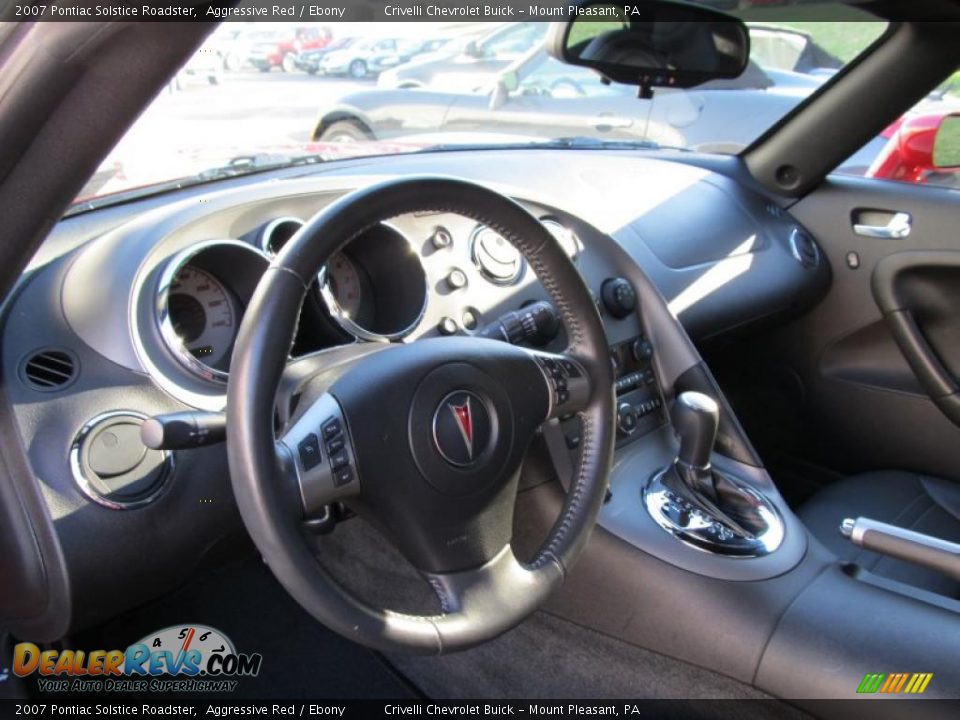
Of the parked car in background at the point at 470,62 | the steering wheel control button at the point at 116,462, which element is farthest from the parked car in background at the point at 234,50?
the steering wheel control button at the point at 116,462

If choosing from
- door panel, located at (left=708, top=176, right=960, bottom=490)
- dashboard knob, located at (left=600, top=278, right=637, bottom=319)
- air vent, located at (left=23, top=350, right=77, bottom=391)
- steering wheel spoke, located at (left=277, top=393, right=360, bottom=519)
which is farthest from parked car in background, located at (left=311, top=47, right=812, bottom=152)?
steering wheel spoke, located at (left=277, top=393, right=360, bottom=519)

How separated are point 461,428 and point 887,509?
1.45m

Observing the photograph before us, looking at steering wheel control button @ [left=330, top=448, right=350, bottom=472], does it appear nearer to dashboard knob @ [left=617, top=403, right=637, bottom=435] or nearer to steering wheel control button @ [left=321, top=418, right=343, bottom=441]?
steering wheel control button @ [left=321, top=418, right=343, bottom=441]

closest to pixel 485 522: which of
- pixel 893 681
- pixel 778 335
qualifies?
pixel 893 681

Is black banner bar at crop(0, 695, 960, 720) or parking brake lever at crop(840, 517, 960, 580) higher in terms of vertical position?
parking brake lever at crop(840, 517, 960, 580)

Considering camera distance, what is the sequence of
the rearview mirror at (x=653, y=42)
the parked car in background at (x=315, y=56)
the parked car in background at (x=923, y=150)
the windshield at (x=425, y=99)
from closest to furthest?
the windshield at (x=425, y=99) → the rearview mirror at (x=653, y=42) → the parked car in background at (x=315, y=56) → the parked car in background at (x=923, y=150)

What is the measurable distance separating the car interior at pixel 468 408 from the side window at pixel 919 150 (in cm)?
9

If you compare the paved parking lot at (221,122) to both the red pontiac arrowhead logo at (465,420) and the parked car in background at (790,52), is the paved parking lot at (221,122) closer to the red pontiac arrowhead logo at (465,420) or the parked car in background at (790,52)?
the red pontiac arrowhead logo at (465,420)

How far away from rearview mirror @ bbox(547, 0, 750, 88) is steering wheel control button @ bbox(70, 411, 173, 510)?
4.78 feet

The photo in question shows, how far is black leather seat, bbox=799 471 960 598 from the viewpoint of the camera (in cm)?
201

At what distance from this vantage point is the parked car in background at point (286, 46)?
7.80 ft

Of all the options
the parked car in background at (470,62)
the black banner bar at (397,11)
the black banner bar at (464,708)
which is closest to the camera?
the black banner bar at (397,11)

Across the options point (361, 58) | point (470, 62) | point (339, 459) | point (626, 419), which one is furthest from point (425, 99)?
point (339, 459)

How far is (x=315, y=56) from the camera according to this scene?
2.65 meters
